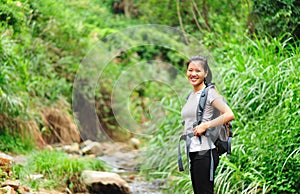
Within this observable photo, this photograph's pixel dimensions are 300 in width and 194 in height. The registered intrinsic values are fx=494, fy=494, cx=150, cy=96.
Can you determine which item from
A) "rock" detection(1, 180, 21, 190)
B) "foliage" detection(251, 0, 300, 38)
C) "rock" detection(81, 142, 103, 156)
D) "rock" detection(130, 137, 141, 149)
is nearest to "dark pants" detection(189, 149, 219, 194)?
"rock" detection(1, 180, 21, 190)

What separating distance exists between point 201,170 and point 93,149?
17.7 ft

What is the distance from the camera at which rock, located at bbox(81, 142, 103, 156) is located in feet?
26.9

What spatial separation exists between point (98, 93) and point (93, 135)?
1.25 meters

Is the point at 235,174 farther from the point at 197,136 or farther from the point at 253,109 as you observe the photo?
the point at 197,136

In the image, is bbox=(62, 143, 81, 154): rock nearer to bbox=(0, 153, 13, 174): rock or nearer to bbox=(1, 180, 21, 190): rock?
bbox=(0, 153, 13, 174): rock

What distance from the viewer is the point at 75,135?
9000 mm

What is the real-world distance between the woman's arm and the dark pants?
0.16 metres

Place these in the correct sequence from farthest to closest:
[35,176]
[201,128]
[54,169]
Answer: [54,169], [35,176], [201,128]

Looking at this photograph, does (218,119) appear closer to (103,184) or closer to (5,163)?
(5,163)

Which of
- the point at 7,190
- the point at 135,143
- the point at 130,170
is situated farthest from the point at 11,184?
the point at 135,143

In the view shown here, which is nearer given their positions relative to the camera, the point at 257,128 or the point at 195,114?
the point at 195,114

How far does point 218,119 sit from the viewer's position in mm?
3191

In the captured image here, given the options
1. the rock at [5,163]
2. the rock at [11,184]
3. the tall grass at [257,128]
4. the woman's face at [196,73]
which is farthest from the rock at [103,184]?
the woman's face at [196,73]

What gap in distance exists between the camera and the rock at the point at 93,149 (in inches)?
323
